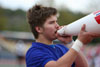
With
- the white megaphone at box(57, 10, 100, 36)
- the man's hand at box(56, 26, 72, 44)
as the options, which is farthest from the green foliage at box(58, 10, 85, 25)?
the white megaphone at box(57, 10, 100, 36)

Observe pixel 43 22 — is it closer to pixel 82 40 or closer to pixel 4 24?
pixel 82 40

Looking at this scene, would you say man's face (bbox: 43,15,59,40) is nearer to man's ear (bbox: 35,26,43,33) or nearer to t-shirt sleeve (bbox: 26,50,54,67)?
man's ear (bbox: 35,26,43,33)

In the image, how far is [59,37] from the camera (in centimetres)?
351

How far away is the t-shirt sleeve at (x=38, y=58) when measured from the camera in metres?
3.15

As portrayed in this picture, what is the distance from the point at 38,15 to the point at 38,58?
59 cm

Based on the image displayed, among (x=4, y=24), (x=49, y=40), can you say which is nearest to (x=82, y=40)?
(x=49, y=40)

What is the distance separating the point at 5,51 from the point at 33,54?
A: 19.4m

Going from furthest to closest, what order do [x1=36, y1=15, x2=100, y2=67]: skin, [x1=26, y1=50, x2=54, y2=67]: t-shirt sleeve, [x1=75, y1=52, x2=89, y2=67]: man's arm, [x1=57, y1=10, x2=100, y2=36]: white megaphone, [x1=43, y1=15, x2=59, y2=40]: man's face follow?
1. [x1=75, y1=52, x2=89, y2=67]: man's arm
2. [x1=43, y1=15, x2=59, y2=40]: man's face
3. [x1=26, y1=50, x2=54, y2=67]: t-shirt sleeve
4. [x1=36, y1=15, x2=100, y2=67]: skin
5. [x1=57, y1=10, x2=100, y2=36]: white megaphone

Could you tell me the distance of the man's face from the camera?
3.30m

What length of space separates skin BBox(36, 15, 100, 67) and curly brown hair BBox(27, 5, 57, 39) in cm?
5

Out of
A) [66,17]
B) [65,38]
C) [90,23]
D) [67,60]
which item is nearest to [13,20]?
[66,17]

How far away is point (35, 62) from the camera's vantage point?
10.6 feet

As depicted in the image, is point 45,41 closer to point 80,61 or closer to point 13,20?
point 80,61

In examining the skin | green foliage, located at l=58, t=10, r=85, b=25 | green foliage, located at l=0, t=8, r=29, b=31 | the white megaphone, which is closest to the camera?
the white megaphone
